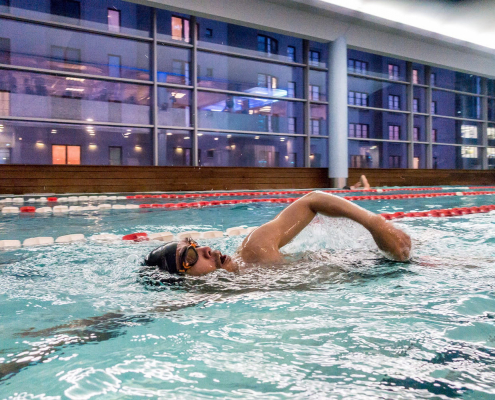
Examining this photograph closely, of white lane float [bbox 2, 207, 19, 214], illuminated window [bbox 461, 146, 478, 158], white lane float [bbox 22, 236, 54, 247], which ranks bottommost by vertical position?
white lane float [bbox 22, 236, 54, 247]

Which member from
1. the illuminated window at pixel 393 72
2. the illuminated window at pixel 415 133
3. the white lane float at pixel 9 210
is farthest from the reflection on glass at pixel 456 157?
the white lane float at pixel 9 210

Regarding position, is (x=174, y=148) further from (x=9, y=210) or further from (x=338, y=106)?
(x=9, y=210)

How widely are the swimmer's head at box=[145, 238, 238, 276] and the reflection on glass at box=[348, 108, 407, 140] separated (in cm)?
1457

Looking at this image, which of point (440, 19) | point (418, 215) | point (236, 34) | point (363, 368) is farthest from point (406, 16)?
point (363, 368)

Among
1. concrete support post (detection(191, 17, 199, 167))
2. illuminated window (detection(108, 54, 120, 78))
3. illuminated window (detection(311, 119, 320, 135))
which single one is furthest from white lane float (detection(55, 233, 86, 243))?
illuminated window (detection(311, 119, 320, 135))

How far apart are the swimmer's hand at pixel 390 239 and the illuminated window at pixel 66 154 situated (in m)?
11.0

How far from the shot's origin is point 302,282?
7.41 feet

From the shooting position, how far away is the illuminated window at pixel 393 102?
55.5ft

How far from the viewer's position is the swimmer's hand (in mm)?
2342

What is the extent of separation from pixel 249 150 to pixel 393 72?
7.70m

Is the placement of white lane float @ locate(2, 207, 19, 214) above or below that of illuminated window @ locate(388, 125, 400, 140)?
below

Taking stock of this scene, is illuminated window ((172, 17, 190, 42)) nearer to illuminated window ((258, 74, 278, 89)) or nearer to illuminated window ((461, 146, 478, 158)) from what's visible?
illuminated window ((258, 74, 278, 89))

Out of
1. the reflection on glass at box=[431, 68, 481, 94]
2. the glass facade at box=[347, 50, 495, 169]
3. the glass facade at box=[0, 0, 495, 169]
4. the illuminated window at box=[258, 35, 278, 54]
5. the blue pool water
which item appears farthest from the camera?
the reflection on glass at box=[431, 68, 481, 94]

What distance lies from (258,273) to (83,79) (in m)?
11.2
